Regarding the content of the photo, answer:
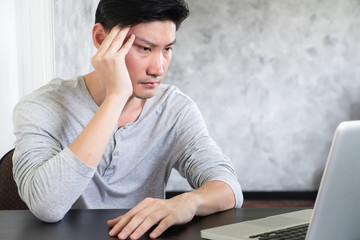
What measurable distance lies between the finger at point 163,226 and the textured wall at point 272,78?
3.30 meters

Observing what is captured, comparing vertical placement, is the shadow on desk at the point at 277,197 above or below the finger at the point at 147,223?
below

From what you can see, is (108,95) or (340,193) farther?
(108,95)

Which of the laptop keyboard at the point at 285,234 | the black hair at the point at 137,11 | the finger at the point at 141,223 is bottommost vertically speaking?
the finger at the point at 141,223

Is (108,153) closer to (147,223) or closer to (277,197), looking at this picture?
(147,223)

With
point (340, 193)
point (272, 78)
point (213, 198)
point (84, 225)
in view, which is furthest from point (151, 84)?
point (272, 78)

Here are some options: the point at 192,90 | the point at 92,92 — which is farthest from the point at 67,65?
the point at 192,90

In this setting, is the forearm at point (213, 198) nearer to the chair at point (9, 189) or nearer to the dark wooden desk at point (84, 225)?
the dark wooden desk at point (84, 225)

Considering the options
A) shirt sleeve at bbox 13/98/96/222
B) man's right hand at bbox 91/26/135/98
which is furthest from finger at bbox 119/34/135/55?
shirt sleeve at bbox 13/98/96/222

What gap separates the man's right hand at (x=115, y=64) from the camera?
128cm

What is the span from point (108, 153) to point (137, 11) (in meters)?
0.39

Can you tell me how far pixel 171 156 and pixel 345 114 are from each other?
317 cm

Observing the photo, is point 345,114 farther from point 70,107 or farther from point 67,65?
point 70,107

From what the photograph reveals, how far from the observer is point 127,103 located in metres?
1.50

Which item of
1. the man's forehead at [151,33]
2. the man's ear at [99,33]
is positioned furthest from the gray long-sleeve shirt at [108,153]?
the man's forehead at [151,33]
